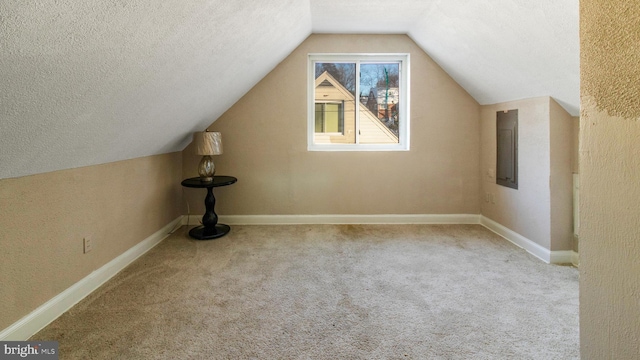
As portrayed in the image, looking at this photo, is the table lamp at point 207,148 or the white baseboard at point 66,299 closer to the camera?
the white baseboard at point 66,299

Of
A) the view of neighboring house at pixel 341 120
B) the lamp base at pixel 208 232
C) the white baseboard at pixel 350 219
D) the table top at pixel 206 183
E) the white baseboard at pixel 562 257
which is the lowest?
the white baseboard at pixel 562 257

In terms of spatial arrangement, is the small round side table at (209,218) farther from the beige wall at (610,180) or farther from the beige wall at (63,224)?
the beige wall at (610,180)

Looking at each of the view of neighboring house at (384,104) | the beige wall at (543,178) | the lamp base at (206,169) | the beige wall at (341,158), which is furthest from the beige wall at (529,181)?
the lamp base at (206,169)

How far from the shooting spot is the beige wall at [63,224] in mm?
1644

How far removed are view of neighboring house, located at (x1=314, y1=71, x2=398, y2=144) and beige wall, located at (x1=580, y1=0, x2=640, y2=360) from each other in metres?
3.07

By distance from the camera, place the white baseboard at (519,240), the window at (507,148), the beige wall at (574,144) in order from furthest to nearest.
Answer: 1. the window at (507,148)
2. the white baseboard at (519,240)
3. the beige wall at (574,144)

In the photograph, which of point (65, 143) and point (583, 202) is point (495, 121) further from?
point (65, 143)

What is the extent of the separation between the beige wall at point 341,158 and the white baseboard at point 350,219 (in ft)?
0.20

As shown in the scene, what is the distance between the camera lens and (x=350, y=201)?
12.9 feet

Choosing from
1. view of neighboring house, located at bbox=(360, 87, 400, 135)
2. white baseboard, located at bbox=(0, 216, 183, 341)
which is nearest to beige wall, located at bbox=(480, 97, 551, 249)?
view of neighboring house, located at bbox=(360, 87, 400, 135)

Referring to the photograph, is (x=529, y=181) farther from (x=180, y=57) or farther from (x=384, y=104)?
(x=180, y=57)

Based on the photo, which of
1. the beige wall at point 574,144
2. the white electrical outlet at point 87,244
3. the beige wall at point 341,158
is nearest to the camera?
the white electrical outlet at point 87,244

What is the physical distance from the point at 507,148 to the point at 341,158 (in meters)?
1.78

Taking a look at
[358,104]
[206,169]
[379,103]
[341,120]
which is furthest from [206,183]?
[379,103]
